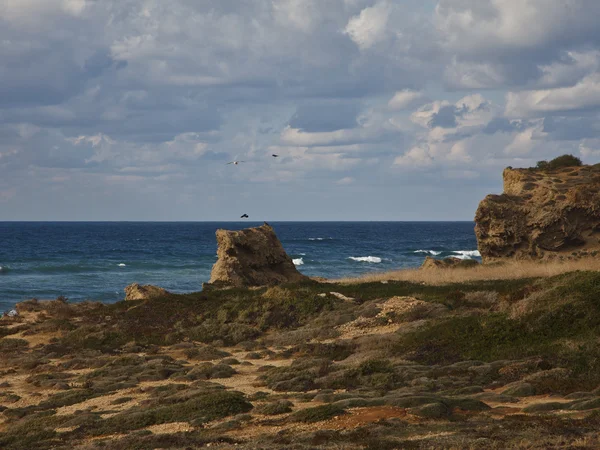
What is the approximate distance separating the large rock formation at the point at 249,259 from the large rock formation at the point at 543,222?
13227mm

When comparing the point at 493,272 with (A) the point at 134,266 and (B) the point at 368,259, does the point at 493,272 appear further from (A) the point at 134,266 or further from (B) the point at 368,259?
(B) the point at 368,259

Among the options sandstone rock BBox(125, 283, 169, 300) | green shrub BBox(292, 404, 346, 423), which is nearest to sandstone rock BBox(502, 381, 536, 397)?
green shrub BBox(292, 404, 346, 423)

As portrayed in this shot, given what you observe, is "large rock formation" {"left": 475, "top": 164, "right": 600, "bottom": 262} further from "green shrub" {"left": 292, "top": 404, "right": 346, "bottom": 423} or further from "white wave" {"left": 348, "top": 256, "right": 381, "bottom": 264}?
"white wave" {"left": 348, "top": 256, "right": 381, "bottom": 264}

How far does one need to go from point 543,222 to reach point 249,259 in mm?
18666

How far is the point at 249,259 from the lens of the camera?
41875mm

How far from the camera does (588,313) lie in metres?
23.2

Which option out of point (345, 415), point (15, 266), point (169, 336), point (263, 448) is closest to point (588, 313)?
point (345, 415)

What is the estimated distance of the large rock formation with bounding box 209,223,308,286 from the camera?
4066 cm

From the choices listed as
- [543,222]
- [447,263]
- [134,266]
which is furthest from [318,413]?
[134,266]

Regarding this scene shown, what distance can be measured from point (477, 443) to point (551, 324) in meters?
11.9

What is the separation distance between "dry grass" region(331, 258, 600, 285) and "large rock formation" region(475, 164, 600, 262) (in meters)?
2.65

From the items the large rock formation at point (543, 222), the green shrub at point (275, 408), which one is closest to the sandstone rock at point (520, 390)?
the green shrub at point (275, 408)

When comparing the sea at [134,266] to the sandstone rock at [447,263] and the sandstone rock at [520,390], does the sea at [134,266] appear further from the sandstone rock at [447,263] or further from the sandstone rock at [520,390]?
the sandstone rock at [520,390]

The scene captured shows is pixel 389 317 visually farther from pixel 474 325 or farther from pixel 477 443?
pixel 477 443
